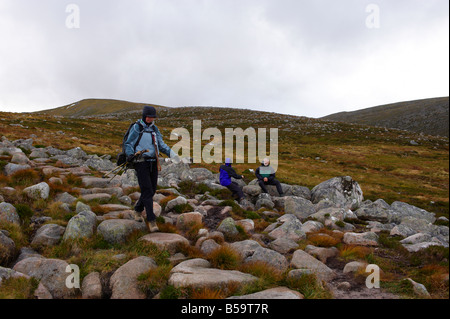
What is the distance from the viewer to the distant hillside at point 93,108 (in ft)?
463

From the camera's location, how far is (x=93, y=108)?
487 feet

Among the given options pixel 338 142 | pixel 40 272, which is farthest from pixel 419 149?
pixel 40 272

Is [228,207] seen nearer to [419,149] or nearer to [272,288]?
[272,288]

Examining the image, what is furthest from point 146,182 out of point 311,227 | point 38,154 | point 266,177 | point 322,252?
point 38,154

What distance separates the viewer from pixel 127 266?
5.19 metres

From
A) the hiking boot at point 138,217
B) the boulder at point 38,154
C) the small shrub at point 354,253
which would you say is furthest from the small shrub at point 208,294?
the boulder at point 38,154

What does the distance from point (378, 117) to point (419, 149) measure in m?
131

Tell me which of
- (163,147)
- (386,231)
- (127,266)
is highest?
(163,147)

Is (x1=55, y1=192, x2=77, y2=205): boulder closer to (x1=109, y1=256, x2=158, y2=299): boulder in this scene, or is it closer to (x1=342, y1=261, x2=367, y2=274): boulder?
(x1=109, y1=256, x2=158, y2=299): boulder

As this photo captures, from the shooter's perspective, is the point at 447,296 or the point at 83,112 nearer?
the point at 447,296

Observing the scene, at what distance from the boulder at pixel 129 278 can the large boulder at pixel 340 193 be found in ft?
40.6

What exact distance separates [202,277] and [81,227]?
3.70m

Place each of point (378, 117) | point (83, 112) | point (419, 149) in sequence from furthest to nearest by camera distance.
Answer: point (378, 117), point (83, 112), point (419, 149)

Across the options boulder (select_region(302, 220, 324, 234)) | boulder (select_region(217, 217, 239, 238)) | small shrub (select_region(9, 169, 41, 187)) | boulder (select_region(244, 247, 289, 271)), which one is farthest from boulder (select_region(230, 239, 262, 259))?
small shrub (select_region(9, 169, 41, 187))
